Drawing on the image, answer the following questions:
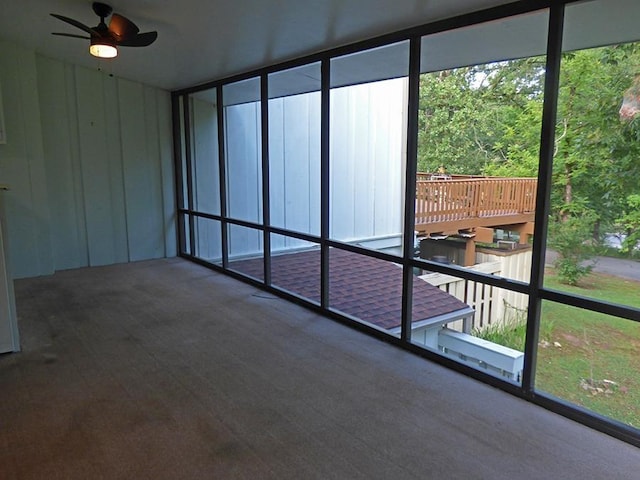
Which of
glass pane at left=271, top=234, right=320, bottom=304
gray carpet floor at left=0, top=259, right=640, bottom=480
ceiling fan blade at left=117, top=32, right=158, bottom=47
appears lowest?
gray carpet floor at left=0, top=259, right=640, bottom=480

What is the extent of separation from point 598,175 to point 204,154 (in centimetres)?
509

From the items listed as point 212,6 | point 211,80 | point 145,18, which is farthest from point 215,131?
point 212,6

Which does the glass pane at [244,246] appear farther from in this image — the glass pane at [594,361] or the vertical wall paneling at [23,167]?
the glass pane at [594,361]

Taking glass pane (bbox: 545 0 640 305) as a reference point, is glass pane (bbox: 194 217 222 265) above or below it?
below

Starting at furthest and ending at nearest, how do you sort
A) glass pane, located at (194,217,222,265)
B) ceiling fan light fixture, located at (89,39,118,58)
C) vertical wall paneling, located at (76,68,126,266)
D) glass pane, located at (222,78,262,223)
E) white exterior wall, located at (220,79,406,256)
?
white exterior wall, located at (220,79,406,256) < glass pane, located at (222,78,262,223) < glass pane, located at (194,217,222,265) < vertical wall paneling, located at (76,68,126,266) < ceiling fan light fixture, located at (89,39,118,58)

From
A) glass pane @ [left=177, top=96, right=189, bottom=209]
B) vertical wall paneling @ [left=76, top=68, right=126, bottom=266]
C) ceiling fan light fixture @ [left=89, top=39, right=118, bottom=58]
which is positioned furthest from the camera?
glass pane @ [left=177, top=96, right=189, bottom=209]

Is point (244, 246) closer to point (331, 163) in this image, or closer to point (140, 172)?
point (140, 172)

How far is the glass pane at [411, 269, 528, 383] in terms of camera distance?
14.2 ft

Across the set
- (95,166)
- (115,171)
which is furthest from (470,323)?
(95,166)

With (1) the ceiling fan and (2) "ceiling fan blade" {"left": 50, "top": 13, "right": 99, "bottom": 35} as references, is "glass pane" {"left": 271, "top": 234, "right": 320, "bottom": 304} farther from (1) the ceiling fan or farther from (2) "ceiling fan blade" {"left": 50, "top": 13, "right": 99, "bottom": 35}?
(2) "ceiling fan blade" {"left": 50, "top": 13, "right": 99, "bottom": 35}

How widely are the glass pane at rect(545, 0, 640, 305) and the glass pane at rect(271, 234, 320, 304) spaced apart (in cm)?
259

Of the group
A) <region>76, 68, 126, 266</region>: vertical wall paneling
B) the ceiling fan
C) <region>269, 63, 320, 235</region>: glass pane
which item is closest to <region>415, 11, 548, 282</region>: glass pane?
<region>269, 63, 320, 235</region>: glass pane

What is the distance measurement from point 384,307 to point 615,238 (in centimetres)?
236

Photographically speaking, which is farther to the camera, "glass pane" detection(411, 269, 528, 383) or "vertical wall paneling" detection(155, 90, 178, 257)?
"vertical wall paneling" detection(155, 90, 178, 257)
